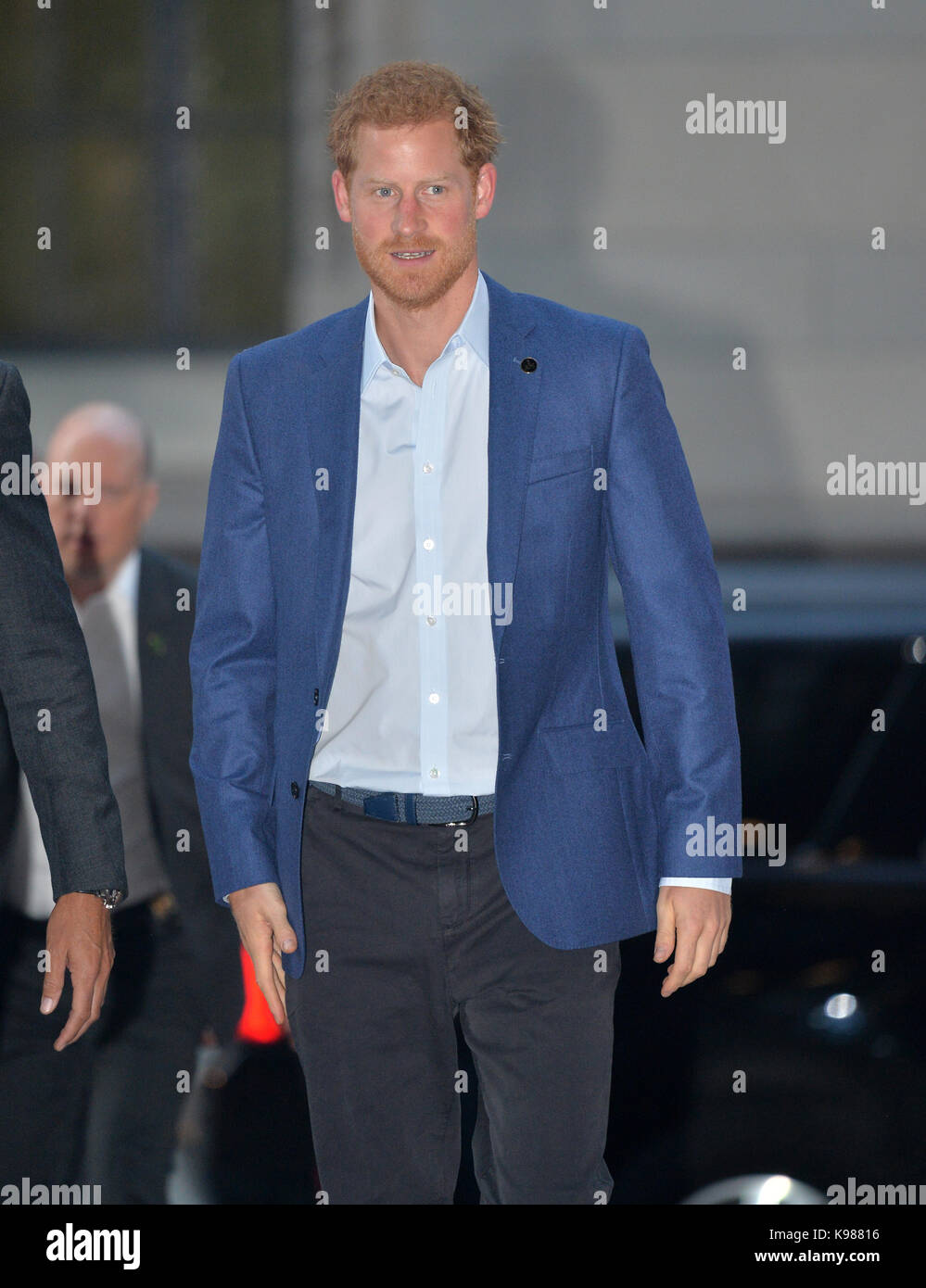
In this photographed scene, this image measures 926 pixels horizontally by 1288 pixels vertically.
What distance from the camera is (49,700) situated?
2725mm

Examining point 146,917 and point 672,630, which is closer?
point 672,630

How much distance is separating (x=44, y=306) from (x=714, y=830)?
8.11 m

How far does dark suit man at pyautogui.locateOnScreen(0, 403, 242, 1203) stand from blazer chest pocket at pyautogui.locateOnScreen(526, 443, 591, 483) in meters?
1.34

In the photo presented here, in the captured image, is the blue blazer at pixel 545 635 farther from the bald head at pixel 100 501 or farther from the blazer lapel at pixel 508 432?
the bald head at pixel 100 501

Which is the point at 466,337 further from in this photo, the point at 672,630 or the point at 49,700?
the point at 49,700

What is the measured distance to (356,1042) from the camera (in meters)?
2.83

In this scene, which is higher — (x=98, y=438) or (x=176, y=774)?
(x=98, y=438)

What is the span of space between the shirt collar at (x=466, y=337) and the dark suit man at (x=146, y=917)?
1132 mm

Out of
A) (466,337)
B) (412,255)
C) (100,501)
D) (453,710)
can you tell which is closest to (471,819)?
(453,710)

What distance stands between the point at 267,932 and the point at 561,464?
0.99 metres

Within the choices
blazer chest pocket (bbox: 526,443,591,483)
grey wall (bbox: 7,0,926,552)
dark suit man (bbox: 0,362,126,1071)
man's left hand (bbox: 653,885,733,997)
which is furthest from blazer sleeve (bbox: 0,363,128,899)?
grey wall (bbox: 7,0,926,552)

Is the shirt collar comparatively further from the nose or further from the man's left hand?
the man's left hand

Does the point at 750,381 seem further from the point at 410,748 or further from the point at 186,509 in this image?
the point at 410,748

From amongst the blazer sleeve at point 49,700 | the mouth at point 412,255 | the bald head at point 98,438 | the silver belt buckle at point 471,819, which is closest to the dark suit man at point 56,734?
the blazer sleeve at point 49,700
